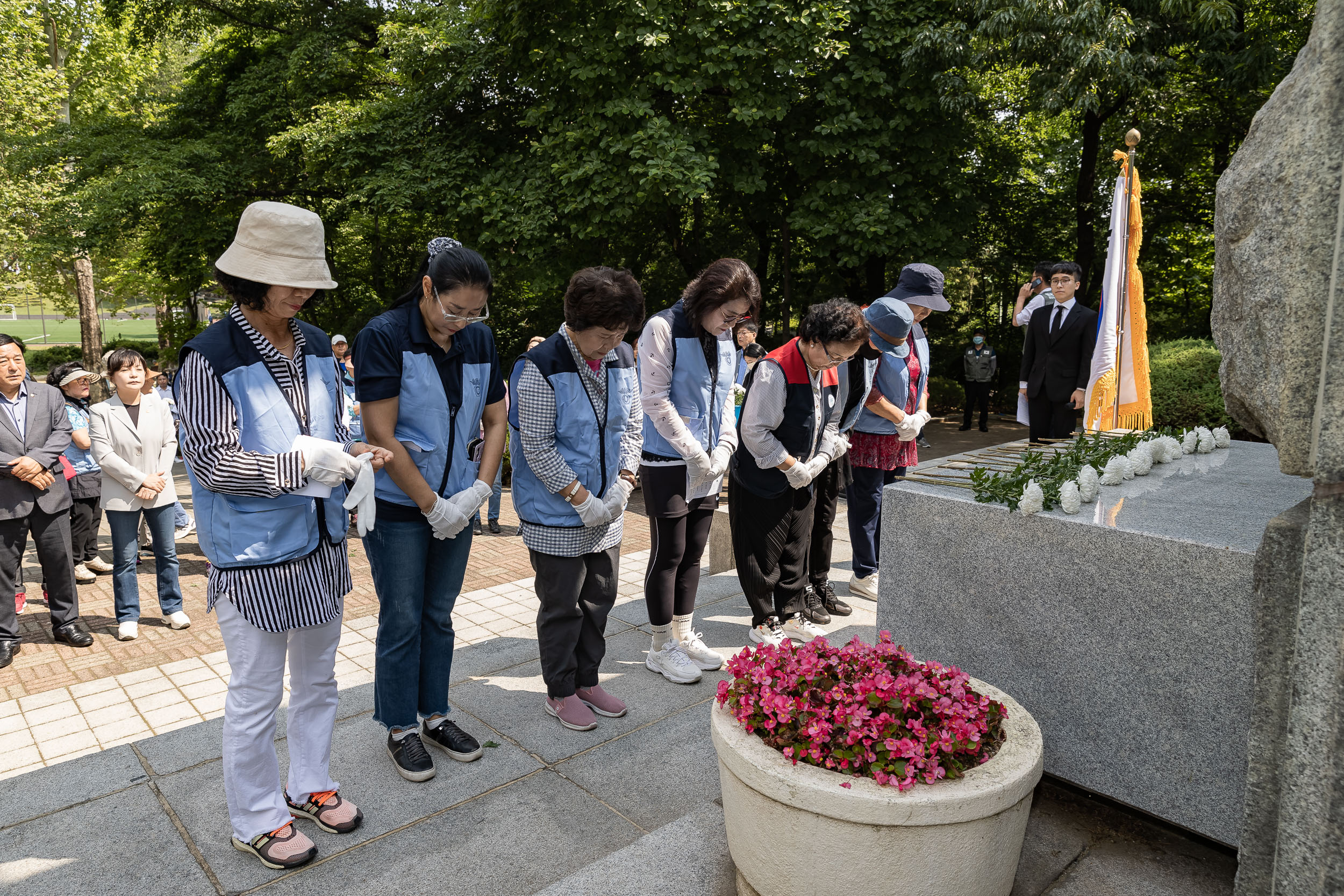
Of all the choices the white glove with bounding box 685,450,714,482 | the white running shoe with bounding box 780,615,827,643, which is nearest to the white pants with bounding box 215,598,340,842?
the white glove with bounding box 685,450,714,482

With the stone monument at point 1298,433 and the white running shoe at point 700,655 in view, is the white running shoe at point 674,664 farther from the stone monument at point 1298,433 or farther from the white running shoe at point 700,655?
the stone monument at point 1298,433

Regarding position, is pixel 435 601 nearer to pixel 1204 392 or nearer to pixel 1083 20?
pixel 1204 392

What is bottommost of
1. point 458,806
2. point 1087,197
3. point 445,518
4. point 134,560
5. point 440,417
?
→ point 458,806

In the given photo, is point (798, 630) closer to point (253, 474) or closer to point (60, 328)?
point (253, 474)

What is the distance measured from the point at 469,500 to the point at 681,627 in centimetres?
170

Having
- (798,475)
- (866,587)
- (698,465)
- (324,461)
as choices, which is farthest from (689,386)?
(866,587)

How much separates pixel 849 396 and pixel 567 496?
209 cm

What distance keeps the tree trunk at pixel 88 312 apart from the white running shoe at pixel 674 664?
74.0 ft

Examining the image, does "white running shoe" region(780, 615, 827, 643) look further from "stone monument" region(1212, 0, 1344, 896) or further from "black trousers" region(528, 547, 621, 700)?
"stone monument" region(1212, 0, 1344, 896)

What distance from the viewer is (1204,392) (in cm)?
846

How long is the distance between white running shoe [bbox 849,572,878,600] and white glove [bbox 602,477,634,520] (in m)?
2.48

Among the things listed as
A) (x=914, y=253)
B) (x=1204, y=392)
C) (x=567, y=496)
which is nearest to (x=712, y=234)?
(x=914, y=253)

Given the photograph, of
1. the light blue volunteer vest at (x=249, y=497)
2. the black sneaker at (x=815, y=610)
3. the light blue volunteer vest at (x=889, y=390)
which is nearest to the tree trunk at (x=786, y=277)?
the light blue volunteer vest at (x=889, y=390)

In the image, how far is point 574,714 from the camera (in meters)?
3.91
